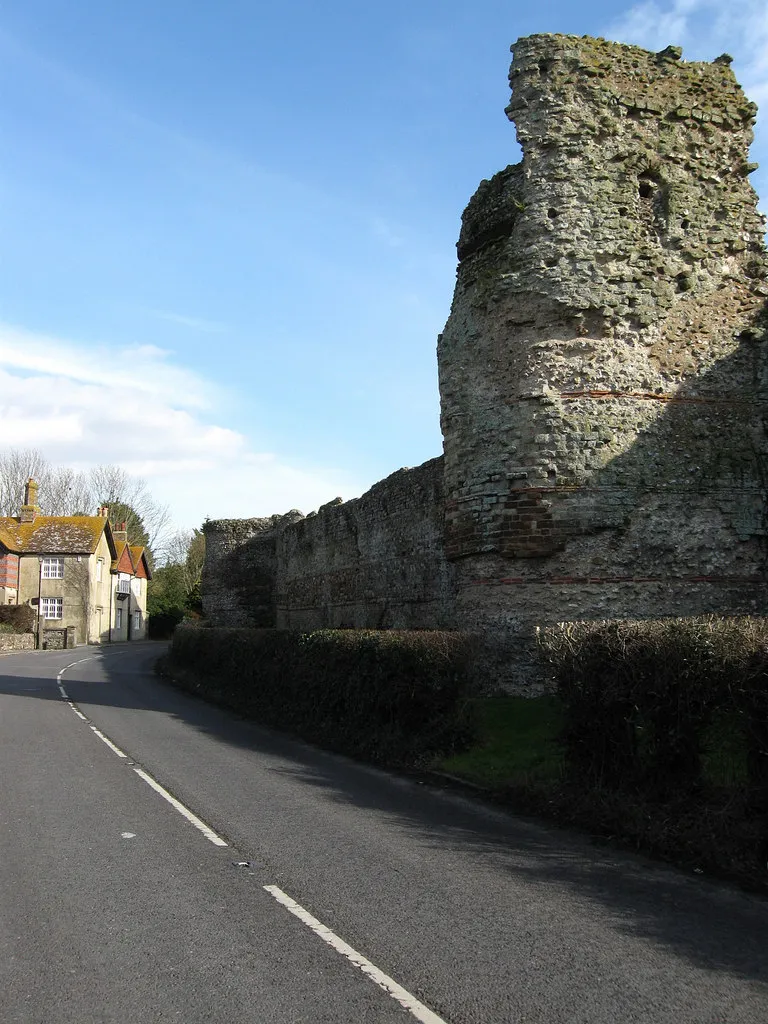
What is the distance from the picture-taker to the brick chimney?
5644 centimetres

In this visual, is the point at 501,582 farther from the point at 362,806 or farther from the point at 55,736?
the point at 55,736

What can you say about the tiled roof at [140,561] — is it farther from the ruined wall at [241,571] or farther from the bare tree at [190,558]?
the ruined wall at [241,571]

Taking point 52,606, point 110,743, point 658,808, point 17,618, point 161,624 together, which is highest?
point 52,606

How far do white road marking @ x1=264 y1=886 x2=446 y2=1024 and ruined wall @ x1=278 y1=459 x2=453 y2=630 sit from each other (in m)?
11.7

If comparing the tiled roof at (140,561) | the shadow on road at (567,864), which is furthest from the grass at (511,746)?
the tiled roof at (140,561)

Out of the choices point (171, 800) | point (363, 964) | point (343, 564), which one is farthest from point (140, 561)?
point (363, 964)

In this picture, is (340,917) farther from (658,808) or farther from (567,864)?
(658,808)

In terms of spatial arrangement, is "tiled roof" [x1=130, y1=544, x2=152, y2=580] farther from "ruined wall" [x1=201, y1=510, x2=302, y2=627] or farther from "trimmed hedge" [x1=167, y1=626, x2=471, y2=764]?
"trimmed hedge" [x1=167, y1=626, x2=471, y2=764]

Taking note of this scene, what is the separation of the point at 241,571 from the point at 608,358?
77.8ft

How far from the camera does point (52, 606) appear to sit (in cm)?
5409

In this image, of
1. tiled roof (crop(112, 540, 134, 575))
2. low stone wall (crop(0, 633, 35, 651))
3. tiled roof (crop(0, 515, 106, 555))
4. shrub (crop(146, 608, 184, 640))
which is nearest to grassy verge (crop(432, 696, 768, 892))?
low stone wall (crop(0, 633, 35, 651))

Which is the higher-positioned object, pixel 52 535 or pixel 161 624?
pixel 52 535

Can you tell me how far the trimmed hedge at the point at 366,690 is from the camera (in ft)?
33.9

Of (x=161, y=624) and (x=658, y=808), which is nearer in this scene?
(x=658, y=808)
